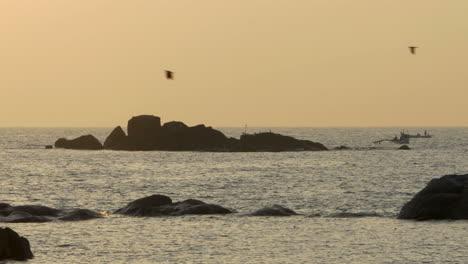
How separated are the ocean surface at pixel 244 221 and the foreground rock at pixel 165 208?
182 cm

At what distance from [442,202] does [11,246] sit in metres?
31.1

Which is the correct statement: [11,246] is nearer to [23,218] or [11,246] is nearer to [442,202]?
[23,218]

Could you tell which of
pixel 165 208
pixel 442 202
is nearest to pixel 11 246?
pixel 165 208

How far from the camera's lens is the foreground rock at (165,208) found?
247 ft

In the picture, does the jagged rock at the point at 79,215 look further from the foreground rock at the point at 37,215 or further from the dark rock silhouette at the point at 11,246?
the dark rock silhouette at the point at 11,246

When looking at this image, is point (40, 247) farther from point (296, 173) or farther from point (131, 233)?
point (296, 173)

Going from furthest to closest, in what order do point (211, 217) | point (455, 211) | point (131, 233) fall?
point (211, 217) < point (455, 211) < point (131, 233)

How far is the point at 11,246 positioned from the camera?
50.4 m

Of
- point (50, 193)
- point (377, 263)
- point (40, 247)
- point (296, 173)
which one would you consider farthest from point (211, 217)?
point (296, 173)

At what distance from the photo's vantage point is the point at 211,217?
73.2 m

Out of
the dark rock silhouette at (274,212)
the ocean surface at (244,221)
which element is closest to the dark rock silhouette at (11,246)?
the ocean surface at (244,221)

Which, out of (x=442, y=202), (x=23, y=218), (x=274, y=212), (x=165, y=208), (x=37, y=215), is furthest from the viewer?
(x=165, y=208)

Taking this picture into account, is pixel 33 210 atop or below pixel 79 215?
atop

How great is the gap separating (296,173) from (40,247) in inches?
3408
